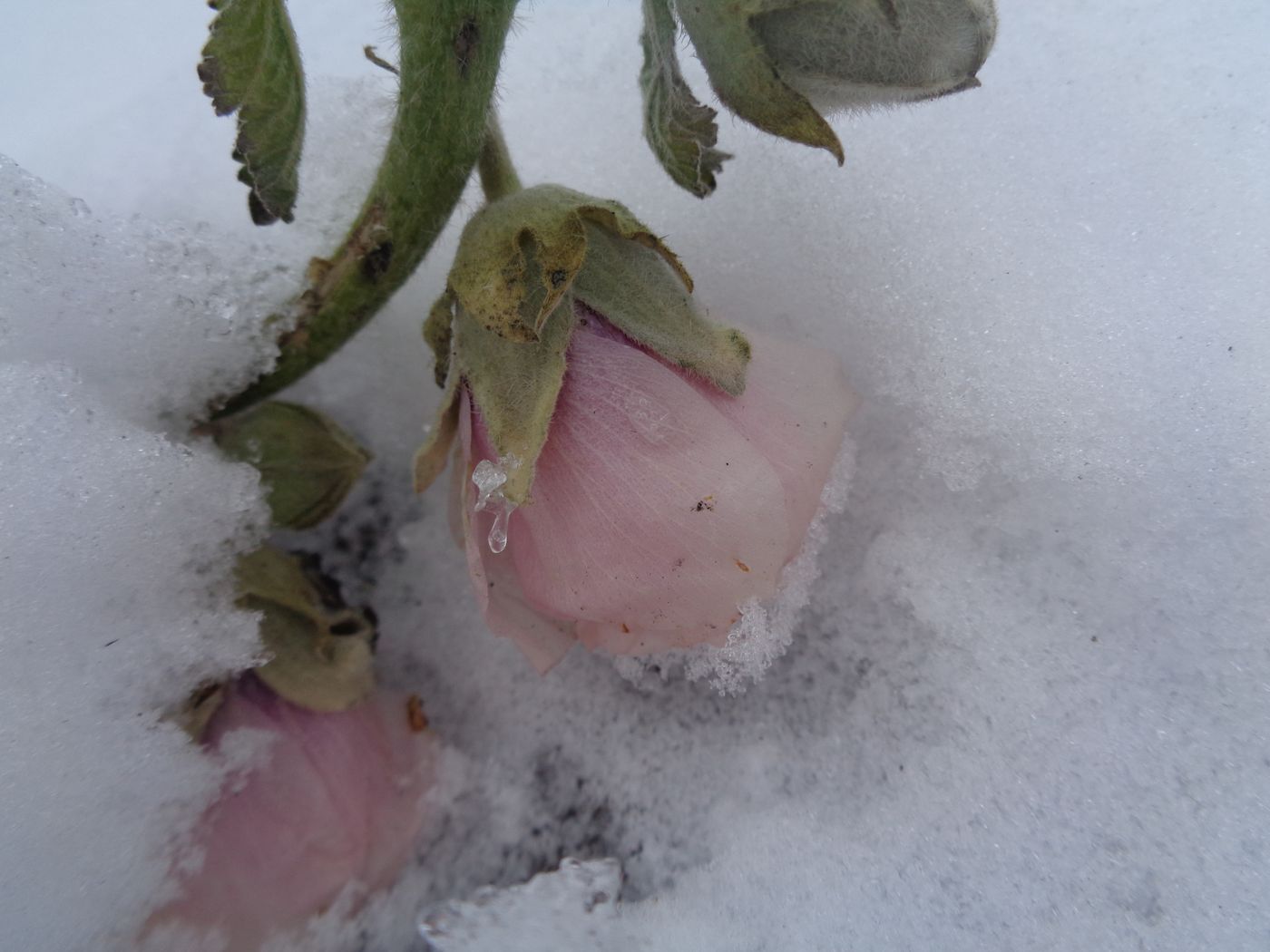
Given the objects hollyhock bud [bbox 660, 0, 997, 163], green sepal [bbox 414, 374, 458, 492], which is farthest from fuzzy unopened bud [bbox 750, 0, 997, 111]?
green sepal [bbox 414, 374, 458, 492]

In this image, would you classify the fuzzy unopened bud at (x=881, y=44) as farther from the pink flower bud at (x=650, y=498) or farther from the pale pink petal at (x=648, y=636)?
the pale pink petal at (x=648, y=636)

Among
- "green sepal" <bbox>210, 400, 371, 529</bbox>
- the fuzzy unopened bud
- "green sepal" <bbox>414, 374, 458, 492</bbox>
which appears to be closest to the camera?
the fuzzy unopened bud

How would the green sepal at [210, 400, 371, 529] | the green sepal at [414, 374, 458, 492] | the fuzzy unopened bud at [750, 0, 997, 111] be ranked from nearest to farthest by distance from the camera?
the fuzzy unopened bud at [750, 0, 997, 111]
the green sepal at [414, 374, 458, 492]
the green sepal at [210, 400, 371, 529]

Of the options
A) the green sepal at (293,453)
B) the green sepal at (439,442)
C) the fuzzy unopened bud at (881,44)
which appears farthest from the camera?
the green sepal at (293,453)

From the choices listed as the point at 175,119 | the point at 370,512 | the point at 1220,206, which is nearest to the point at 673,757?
the point at 370,512

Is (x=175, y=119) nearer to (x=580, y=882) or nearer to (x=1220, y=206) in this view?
(x=580, y=882)

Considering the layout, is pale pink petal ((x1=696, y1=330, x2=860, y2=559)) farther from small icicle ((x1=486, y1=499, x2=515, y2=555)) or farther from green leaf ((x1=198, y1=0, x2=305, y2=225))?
green leaf ((x1=198, y1=0, x2=305, y2=225))

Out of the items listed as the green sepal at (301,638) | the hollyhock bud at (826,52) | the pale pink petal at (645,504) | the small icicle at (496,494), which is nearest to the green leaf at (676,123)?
the hollyhock bud at (826,52)
